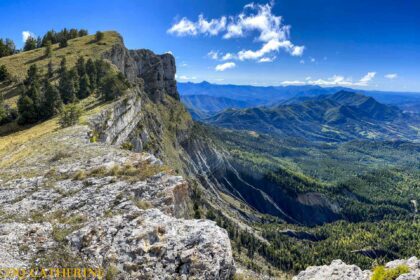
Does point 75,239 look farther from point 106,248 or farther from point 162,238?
point 162,238

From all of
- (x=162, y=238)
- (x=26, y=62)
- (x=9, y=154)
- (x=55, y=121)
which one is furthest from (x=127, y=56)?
(x=162, y=238)

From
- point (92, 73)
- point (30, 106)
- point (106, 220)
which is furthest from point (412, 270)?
point (92, 73)

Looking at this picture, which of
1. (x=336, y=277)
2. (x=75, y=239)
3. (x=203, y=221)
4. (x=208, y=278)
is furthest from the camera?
(x=203, y=221)

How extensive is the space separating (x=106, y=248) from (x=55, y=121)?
52.8 metres

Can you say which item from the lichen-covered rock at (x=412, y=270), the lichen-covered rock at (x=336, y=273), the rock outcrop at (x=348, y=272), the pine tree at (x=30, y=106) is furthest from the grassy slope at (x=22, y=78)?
the lichen-covered rock at (x=412, y=270)

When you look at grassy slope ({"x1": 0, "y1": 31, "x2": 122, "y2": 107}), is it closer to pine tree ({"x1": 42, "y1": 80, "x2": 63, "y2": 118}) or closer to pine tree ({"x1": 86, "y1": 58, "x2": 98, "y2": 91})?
pine tree ({"x1": 86, "y1": 58, "x2": 98, "y2": 91})

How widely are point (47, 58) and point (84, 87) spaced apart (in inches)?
1226

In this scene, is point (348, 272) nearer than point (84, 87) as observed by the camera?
Yes

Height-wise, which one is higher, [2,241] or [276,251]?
[2,241]

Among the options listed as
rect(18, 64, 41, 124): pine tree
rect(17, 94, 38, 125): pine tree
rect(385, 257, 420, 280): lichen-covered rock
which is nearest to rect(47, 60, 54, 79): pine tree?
rect(18, 64, 41, 124): pine tree

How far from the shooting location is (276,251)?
172m

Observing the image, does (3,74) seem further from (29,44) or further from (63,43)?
(29,44)

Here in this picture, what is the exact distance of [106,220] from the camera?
81.5ft

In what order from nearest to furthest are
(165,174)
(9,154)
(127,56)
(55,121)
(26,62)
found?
(165,174) → (9,154) → (55,121) → (26,62) → (127,56)
